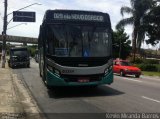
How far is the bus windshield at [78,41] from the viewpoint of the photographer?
17.1 m

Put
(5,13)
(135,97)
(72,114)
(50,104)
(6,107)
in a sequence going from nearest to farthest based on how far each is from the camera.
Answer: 1. (72,114)
2. (6,107)
3. (50,104)
4. (135,97)
5. (5,13)

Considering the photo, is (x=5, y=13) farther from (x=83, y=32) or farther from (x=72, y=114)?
(x=72, y=114)

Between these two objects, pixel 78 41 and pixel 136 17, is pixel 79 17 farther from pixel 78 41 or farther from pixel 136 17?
pixel 136 17

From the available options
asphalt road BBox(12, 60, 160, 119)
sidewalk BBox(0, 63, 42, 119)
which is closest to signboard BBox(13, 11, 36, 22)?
asphalt road BBox(12, 60, 160, 119)

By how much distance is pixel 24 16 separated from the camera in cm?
5653

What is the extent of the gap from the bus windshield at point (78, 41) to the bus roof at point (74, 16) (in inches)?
11.7

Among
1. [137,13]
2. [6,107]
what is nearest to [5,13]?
[137,13]

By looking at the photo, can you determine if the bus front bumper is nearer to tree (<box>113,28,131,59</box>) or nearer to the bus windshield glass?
the bus windshield glass

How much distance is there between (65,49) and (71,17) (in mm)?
1457

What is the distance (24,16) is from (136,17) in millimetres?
28347

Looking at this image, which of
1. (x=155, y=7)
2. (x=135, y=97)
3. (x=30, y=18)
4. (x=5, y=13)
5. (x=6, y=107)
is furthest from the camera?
(x=155, y=7)

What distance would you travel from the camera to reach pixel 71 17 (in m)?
17.6

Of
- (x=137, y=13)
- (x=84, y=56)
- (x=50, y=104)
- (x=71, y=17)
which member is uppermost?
(x=137, y=13)

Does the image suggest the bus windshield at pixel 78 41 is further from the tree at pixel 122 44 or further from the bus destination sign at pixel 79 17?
the tree at pixel 122 44
